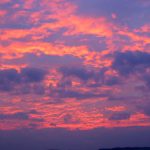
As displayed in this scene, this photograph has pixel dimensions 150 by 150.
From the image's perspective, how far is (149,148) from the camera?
158 m

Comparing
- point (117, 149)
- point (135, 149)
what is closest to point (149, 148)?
point (135, 149)

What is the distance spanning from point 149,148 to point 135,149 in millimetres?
19360

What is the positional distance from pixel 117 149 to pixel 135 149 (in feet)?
88.0

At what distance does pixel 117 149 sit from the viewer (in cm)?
17425

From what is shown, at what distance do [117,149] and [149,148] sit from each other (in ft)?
151

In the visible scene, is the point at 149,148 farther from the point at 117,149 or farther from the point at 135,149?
the point at 117,149

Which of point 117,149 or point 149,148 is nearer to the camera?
point 149,148

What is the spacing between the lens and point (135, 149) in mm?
164375
